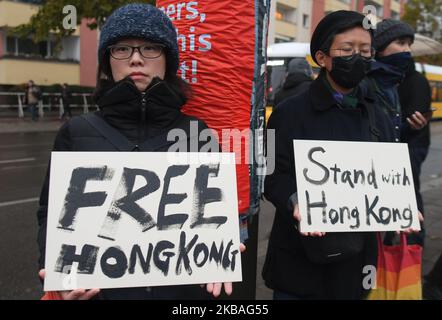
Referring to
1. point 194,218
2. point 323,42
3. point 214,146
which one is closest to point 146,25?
point 214,146

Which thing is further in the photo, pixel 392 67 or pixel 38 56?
pixel 38 56

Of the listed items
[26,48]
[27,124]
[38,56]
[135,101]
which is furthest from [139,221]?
[26,48]

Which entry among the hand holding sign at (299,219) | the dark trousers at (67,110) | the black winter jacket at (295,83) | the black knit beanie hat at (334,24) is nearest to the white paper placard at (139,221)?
the hand holding sign at (299,219)

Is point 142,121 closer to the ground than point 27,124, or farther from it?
farther from it

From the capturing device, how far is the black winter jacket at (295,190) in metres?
1.93

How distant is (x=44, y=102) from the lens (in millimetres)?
20203

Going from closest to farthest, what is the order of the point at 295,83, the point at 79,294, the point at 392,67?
1. the point at 79,294
2. the point at 392,67
3. the point at 295,83

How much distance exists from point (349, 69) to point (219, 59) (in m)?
0.60

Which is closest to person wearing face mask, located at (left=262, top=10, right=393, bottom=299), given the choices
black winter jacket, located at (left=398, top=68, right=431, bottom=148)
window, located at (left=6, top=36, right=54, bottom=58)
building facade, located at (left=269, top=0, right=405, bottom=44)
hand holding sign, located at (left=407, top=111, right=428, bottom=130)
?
→ hand holding sign, located at (left=407, top=111, right=428, bottom=130)

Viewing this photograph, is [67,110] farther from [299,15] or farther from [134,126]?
[299,15]

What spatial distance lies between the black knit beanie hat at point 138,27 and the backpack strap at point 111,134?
279 mm

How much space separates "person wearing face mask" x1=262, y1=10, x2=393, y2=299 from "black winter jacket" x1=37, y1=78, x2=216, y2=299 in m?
0.55

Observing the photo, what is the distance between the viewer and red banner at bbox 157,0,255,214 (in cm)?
191

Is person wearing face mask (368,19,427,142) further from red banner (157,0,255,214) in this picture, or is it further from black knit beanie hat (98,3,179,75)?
black knit beanie hat (98,3,179,75)
